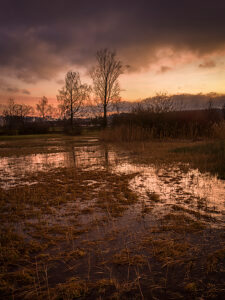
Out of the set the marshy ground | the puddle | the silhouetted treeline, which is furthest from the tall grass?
the marshy ground

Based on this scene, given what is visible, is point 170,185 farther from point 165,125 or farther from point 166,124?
point 166,124

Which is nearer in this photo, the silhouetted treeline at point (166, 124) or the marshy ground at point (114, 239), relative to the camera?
the marshy ground at point (114, 239)

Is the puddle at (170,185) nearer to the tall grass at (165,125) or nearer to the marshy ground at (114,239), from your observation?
Answer: the marshy ground at (114,239)

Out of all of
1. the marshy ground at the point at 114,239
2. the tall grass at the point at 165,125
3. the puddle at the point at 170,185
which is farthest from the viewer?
the tall grass at the point at 165,125

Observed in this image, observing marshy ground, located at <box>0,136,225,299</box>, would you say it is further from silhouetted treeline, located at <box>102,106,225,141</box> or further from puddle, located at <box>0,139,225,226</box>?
silhouetted treeline, located at <box>102,106,225,141</box>

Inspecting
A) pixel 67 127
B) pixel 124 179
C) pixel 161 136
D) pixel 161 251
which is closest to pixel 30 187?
pixel 124 179

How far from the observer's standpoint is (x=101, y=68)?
3209 cm

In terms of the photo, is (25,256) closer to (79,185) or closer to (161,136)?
(79,185)

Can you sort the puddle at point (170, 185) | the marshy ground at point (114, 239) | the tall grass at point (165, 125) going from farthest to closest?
the tall grass at point (165, 125) → the puddle at point (170, 185) → the marshy ground at point (114, 239)

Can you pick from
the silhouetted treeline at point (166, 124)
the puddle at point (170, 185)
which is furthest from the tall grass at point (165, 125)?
the puddle at point (170, 185)

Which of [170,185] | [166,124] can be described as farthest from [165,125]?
[170,185]

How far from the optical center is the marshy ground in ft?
7.13

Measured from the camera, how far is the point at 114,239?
10.2ft

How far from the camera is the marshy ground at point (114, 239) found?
2.17 meters
